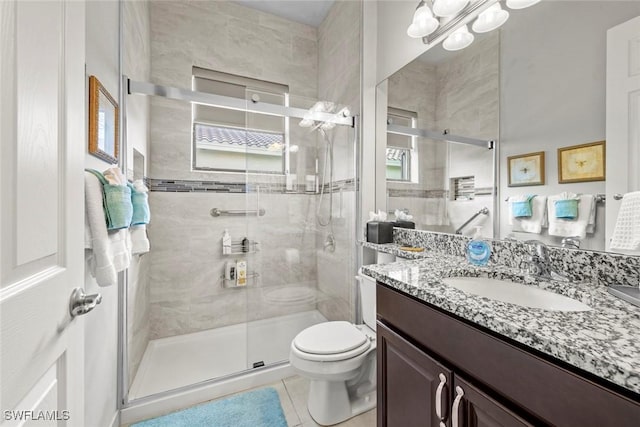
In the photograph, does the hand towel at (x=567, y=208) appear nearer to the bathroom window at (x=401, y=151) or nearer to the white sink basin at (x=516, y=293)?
the white sink basin at (x=516, y=293)

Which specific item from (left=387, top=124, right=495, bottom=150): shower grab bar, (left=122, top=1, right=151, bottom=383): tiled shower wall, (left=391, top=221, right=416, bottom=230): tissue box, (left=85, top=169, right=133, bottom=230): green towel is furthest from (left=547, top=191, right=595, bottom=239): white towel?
(left=122, top=1, right=151, bottom=383): tiled shower wall

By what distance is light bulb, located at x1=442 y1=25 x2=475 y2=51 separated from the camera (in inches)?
52.8

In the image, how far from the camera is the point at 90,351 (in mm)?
1056

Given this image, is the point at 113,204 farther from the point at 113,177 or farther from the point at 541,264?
the point at 541,264

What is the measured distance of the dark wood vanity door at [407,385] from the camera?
28.6 inches

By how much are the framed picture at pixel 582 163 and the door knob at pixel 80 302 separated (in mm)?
1571

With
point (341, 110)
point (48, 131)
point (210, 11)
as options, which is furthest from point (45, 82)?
point (210, 11)

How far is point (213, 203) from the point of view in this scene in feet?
7.68

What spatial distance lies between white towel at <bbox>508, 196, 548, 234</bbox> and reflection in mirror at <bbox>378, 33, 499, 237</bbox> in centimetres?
13

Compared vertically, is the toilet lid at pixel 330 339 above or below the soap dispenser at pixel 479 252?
below

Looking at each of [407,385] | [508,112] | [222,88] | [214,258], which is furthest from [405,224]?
[222,88]

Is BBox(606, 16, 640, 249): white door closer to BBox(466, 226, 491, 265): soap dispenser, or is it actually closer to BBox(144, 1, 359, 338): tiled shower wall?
BBox(466, 226, 491, 265): soap dispenser

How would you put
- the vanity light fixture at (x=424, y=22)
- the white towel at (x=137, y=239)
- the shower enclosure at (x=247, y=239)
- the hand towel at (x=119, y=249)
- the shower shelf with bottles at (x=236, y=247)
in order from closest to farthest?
the hand towel at (x=119, y=249)
the white towel at (x=137, y=239)
the vanity light fixture at (x=424, y=22)
the shower enclosure at (x=247, y=239)
the shower shelf with bottles at (x=236, y=247)

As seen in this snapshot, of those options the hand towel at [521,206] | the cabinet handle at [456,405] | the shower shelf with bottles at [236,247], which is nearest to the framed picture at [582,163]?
the hand towel at [521,206]
